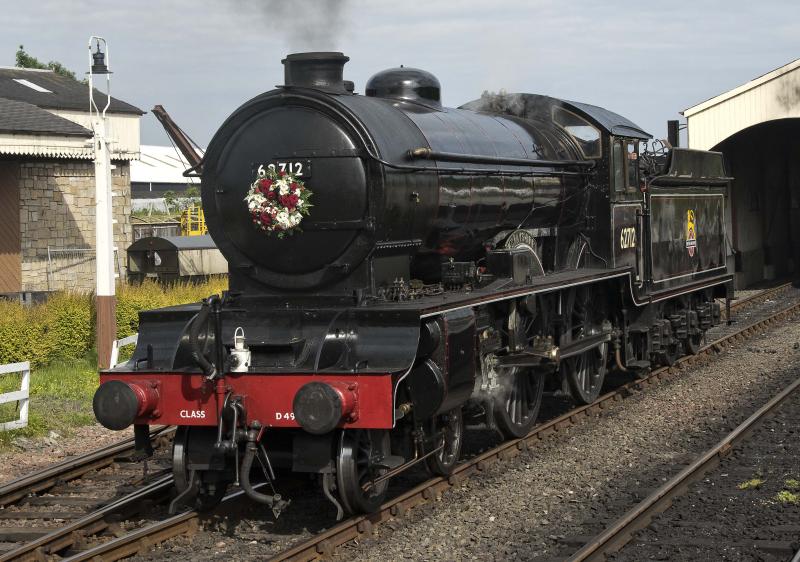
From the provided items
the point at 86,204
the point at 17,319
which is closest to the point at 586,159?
the point at 17,319

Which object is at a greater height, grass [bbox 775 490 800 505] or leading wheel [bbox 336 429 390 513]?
leading wheel [bbox 336 429 390 513]

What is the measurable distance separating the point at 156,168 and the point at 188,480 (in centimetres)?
6954

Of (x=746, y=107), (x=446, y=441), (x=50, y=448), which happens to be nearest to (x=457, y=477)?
(x=446, y=441)

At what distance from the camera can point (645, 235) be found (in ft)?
40.7

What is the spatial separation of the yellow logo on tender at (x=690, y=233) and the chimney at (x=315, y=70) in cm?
744

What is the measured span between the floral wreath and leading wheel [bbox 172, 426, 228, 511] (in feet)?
5.19

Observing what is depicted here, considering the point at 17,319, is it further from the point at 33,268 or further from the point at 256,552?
the point at 256,552

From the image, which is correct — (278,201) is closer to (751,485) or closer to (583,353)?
(751,485)

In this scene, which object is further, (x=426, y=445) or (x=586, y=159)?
(x=586, y=159)

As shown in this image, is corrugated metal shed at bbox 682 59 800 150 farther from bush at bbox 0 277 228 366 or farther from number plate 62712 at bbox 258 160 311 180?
number plate 62712 at bbox 258 160 311 180

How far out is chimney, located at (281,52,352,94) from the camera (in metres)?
7.90

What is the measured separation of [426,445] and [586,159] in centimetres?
500

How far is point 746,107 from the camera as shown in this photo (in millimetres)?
24094

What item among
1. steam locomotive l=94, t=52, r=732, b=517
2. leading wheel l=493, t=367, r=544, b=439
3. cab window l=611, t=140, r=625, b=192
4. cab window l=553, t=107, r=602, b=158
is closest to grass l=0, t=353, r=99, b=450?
steam locomotive l=94, t=52, r=732, b=517
